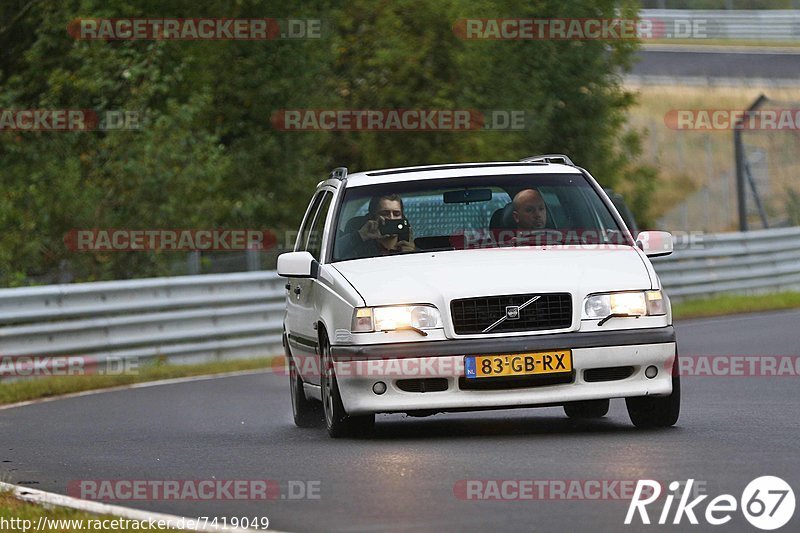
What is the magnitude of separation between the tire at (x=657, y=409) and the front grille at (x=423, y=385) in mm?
1206

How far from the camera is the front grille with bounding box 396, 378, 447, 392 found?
1037 cm

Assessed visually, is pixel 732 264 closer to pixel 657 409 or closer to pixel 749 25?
pixel 657 409

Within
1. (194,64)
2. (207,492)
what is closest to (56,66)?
(194,64)

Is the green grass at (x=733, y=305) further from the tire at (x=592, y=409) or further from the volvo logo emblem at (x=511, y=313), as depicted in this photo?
the volvo logo emblem at (x=511, y=313)

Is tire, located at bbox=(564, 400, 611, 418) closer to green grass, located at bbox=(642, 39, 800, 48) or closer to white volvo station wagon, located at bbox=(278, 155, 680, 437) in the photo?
white volvo station wagon, located at bbox=(278, 155, 680, 437)

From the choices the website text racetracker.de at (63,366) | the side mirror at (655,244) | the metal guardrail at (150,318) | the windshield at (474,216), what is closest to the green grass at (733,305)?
the metal guardrail at (150,318)

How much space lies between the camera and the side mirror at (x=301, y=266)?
1153 centimetres

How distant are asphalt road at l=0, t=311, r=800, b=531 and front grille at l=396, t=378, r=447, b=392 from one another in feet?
1.03

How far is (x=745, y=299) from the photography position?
94.6 ft

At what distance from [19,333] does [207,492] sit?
34.2 ft

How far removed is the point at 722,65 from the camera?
5234cm

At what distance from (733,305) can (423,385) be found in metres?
18.3

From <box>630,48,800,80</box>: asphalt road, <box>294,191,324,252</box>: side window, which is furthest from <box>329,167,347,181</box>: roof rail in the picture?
<box>630,48,800,80</box>: asphalt road

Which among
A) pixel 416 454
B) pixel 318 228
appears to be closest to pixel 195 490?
pixel 416 454
